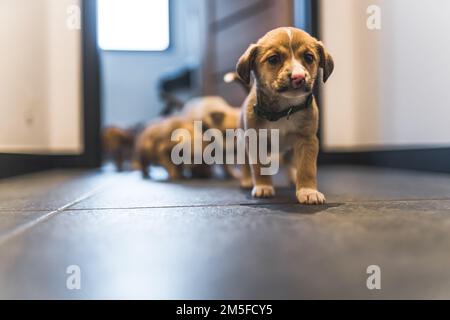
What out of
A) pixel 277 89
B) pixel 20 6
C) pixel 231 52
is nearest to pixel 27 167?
pixel 20 6

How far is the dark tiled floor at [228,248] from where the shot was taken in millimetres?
523

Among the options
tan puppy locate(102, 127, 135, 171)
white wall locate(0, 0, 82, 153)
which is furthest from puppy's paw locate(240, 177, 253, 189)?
tan puppy locate(102, 127, 135, 171)

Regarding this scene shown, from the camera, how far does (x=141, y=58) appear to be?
5.56 meters

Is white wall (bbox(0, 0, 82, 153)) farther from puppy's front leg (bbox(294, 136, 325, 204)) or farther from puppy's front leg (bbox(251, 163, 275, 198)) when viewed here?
puppy's front leg (bbox(294, 136, 325, 204))

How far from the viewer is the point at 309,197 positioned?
3.49 feet

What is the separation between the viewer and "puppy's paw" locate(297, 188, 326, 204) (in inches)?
41.6

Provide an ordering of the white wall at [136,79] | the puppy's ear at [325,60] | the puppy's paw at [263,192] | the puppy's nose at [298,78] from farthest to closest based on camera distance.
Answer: the white wall at [136,79]
the puppy's paw at [263,192]
the puppy's ear at [325,60]
the puppy's nose at [298,78]

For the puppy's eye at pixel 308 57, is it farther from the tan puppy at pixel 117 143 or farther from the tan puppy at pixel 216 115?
the tan puppy at pixel 117 143

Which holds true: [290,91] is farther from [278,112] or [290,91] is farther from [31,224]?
[31,224]

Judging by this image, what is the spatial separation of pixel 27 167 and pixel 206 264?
1989 millimetres

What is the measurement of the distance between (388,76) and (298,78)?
154 centimetres

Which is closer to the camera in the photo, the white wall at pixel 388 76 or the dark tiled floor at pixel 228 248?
the dark tiled floor at pixel 228 248

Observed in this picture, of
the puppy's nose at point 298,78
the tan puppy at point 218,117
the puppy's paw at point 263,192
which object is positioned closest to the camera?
the puppy's nose at point 298,78

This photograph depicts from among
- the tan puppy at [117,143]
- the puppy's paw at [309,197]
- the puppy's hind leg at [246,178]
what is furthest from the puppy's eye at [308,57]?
the tan puppy at [117,143]
